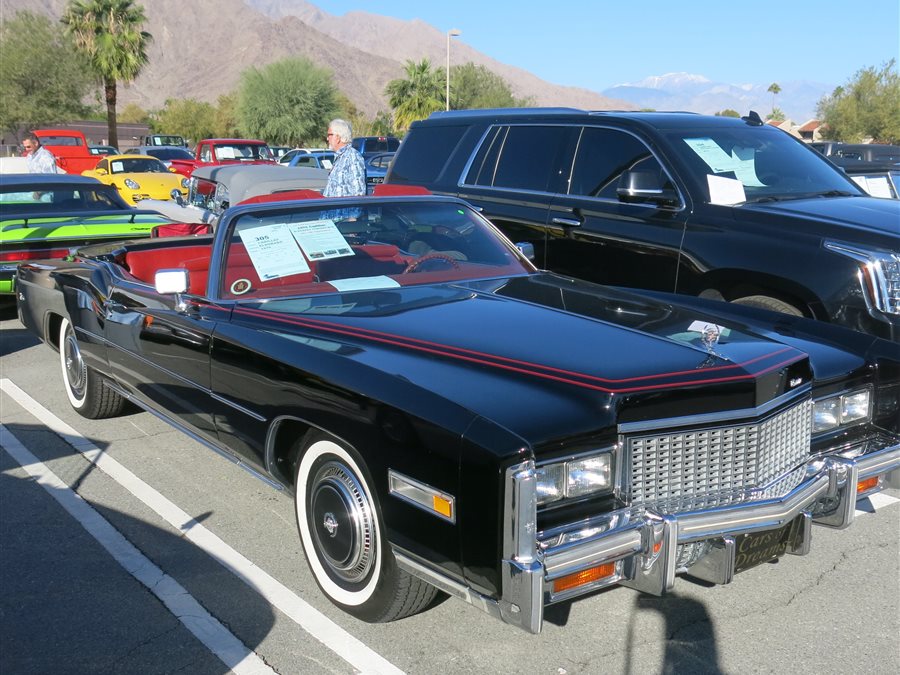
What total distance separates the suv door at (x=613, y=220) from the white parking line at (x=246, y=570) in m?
3.24

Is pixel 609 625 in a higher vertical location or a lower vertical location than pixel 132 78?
lower

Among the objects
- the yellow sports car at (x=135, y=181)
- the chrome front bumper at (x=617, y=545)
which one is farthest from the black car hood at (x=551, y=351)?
the yellow sports car at (x=135, y=181)

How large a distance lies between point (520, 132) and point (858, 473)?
13.9 feet

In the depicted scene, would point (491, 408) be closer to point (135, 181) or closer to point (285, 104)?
point (135, 181)

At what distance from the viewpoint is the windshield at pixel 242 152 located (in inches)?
976

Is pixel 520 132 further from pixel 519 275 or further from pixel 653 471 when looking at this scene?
pixel 653 471

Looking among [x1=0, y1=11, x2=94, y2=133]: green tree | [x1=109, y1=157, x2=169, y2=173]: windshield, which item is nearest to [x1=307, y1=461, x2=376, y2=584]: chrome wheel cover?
[x1=109, y1=157, x2=169, y2=173]: windshield

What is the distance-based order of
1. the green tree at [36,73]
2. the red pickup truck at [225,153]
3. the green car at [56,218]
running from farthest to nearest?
the green tree at [36,73] < the red pickup truck at [225,153] < the green car at [56,218]

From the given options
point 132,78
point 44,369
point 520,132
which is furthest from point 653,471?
point 132,78

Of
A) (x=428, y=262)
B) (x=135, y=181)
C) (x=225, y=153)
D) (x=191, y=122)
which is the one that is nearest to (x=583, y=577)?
(x=428, y=262)

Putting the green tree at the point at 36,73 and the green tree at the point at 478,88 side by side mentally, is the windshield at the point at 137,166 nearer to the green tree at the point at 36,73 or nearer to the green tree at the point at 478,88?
the green tree at the point at 36,73

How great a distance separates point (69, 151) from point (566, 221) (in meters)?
24.9

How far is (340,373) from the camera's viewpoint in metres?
3.30

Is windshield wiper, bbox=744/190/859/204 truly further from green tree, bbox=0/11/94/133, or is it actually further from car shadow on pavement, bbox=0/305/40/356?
green tree, bbox=0/11/94/133
